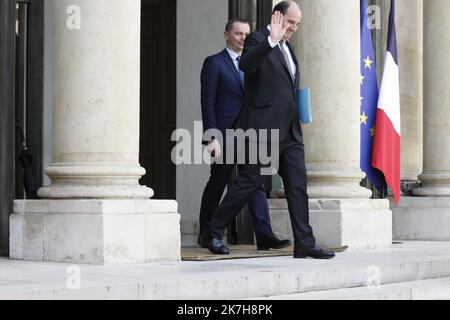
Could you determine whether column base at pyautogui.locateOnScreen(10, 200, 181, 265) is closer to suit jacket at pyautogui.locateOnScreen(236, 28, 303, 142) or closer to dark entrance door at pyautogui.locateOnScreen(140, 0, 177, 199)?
suit jacket at pyautogui.locateOnScreen(236, 28, 303, 142)

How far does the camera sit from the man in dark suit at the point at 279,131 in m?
10.1

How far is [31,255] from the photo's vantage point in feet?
32.2

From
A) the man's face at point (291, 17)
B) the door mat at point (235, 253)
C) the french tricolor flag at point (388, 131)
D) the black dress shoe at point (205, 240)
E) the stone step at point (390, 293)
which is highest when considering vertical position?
the man's face at point (291, 17)

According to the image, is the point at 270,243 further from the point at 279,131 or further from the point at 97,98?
the point at 97,98

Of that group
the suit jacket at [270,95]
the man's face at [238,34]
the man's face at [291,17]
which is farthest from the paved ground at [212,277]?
the man's face at [238,34]

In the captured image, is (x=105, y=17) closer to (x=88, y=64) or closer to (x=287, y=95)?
(x=88, y=64)

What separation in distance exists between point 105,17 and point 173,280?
274 centimetres

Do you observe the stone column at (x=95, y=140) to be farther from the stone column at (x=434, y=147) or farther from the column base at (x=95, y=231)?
the stone column at (x=434, y=147)

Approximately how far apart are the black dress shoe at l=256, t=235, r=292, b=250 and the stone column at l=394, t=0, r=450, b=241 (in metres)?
3.78

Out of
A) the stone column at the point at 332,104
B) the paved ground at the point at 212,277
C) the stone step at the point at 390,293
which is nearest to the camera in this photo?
the paved ground at the point at 212,277

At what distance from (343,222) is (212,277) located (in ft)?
12.5

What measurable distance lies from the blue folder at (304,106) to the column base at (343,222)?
1773mm

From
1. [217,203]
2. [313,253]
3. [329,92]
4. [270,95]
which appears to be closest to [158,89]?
[329,92]

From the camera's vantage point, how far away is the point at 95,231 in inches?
367
